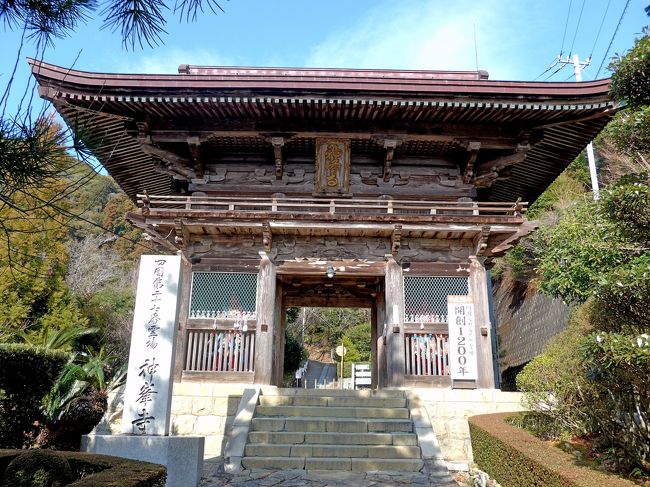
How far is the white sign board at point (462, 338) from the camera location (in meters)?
9.71

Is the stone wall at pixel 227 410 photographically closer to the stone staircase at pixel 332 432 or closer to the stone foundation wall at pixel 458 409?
the stone foundation wall at pixel 458 409

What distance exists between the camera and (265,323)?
1008 centimetres

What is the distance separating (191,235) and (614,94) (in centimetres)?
834

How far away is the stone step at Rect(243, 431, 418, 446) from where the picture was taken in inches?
314

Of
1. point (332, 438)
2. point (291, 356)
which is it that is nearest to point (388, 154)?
point (332, 438)

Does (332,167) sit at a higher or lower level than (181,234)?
higher

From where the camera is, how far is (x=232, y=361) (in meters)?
10.1

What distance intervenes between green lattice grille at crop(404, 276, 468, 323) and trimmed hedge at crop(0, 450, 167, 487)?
693cm

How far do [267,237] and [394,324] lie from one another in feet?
10.7

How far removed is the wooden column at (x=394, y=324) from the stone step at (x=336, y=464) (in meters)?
2.70

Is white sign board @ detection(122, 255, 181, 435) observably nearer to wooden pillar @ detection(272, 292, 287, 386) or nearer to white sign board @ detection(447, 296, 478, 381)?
wooden pillar @ detection(272, 292, 287, 386)

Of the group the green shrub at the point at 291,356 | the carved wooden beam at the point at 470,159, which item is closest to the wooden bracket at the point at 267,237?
the carved wooden beam at the point at 470,159

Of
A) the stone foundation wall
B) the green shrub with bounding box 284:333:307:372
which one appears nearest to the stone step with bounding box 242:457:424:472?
the stone foundation wall

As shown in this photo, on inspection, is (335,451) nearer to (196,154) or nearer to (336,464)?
(336,464)
